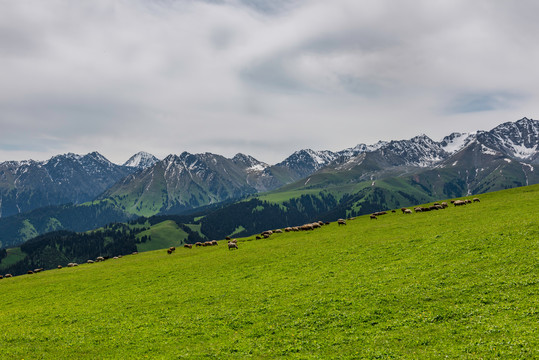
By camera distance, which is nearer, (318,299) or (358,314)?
(358,314)

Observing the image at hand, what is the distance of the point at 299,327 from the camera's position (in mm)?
23812

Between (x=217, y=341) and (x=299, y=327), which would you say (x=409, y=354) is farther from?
(x=217, y=341)

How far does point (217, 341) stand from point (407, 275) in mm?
18658

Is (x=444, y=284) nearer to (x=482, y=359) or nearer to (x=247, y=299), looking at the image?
(x=482, y=359)

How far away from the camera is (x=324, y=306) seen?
26125 mm

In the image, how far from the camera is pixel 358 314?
23.8 meters

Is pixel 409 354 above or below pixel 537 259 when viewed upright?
below

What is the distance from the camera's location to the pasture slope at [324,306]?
64.8ft

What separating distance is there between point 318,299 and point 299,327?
14.1ft

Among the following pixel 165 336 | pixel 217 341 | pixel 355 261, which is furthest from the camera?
pixel 355 261

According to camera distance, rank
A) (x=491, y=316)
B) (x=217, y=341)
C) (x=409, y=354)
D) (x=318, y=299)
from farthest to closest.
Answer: (x=318, y=299)
(x=217, y=341)
(x=491, y=316)
(x=409, y=354)

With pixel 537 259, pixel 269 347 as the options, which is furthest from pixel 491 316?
pixel 269 347

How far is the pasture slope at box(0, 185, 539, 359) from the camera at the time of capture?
19766 millimetres

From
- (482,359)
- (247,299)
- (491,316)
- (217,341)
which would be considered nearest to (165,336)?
(217,341)
